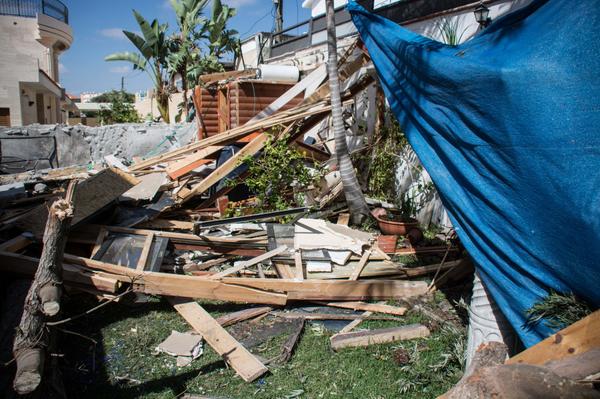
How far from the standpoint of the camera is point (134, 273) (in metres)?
4.42

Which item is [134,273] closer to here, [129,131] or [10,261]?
[10,261]

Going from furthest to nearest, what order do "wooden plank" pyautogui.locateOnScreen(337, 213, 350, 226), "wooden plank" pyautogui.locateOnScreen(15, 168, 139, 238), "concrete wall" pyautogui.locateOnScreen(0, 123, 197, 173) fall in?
"concrete wall" pyautogui.locateOnScreen(0, 123, 197, 173) < "wooden plank" pyautogui.locateOnScreen(337, 213, 350, 226) < "wooden plank" pyautogui.locateOnScreen(15, 168, 139, 238)

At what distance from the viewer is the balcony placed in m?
7.19

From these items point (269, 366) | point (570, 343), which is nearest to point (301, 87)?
point (269, 366)

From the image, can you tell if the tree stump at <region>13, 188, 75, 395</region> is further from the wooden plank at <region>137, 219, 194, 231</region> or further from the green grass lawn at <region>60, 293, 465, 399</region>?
the wooden plank at <region>137, 219, 194, 231</region>

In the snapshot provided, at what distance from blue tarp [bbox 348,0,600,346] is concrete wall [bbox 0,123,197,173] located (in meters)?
11.3

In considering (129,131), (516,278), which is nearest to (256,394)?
(516,278)

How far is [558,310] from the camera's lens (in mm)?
2354

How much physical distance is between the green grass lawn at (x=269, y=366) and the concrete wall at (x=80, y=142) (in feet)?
32.6

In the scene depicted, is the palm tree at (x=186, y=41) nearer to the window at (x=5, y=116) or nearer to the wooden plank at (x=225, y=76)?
the wooden plank at (x=225, y=76)

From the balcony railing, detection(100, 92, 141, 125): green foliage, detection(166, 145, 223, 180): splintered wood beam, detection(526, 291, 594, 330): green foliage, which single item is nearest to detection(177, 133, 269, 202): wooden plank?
detection(166, 145, 223, 180): splintered wood beam

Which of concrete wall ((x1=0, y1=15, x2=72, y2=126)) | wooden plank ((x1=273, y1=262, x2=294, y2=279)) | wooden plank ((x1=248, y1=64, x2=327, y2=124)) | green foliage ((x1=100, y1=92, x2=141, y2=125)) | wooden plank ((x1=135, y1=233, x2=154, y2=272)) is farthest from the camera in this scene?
green foliage ((x1=100, y1=92, x2=141, y2=125))

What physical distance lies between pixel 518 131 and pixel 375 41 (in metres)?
2.72

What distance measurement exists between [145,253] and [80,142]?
9915 mm
